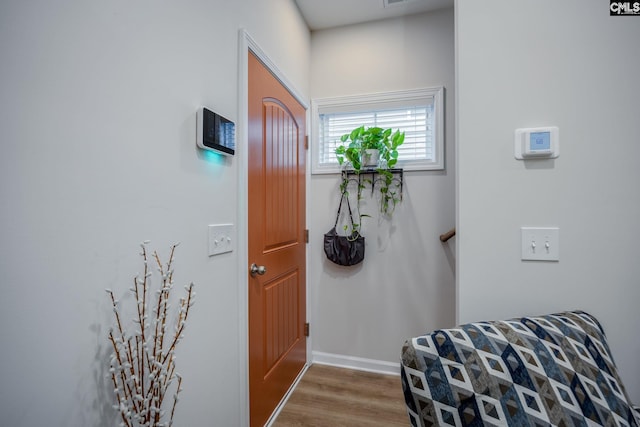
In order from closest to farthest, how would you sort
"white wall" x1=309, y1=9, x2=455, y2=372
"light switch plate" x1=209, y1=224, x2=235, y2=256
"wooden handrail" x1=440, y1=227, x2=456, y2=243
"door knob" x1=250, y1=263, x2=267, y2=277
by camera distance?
1. "light switch plate" x1=209, y1=224, x2=235, y2=256
2. "door knob" x1=250, y1=263, x2=267, y2=277
3. "wooden handrail" x1=440, y1=227, x2=456, y2=243
4. "white wall" x1=309, y1=9, x2=455, y2=372

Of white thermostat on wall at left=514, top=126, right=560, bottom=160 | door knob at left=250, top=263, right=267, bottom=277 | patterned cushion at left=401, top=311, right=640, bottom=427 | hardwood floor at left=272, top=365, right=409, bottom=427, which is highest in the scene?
white thermostat on wall at left=514, top=126, right=560, bottom=160

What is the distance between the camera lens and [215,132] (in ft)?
3.85

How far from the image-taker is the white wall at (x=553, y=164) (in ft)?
3.72

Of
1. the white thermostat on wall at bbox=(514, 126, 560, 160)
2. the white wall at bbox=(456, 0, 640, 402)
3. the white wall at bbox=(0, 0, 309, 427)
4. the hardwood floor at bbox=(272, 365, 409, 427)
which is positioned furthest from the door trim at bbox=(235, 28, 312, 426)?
the white thermostat on wall at bbox=(514, 126, 560, 160)

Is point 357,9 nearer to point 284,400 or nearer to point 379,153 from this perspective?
point 379,153

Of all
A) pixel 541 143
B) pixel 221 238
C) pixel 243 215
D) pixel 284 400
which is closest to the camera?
pixel 541 143

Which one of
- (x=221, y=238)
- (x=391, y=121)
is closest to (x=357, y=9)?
(x=391, y=121)

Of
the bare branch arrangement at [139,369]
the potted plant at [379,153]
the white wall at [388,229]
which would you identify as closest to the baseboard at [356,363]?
the white wall at [388,229]

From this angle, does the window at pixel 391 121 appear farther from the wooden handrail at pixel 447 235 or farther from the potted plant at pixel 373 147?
the wooden handrail at pixel 447 235

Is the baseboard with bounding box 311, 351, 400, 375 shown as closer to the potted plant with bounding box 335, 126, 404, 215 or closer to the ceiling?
the potted plant with bounding box 335, 126, 404, 215

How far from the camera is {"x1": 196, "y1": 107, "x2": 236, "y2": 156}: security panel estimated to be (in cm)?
112

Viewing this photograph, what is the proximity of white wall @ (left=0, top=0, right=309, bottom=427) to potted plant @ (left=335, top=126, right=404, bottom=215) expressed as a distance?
1251mm

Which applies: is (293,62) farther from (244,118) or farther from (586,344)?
(586,344)

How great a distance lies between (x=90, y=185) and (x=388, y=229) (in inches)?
75.4
